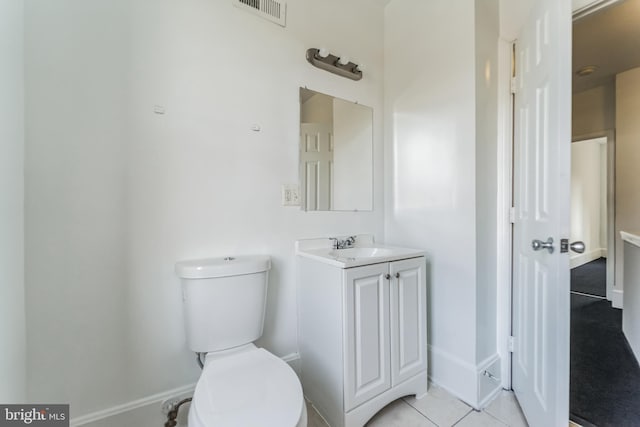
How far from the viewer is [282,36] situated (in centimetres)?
156

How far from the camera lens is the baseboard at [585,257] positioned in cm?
433

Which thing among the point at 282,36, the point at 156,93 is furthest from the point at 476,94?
the point at 156,93

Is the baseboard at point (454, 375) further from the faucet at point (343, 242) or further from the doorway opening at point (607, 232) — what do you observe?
the faucet at point (343, 242)

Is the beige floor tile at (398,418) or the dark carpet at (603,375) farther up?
the dark carpet at (603,375)

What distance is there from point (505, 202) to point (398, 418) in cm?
132

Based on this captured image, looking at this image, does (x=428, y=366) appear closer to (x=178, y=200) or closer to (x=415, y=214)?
(x=415, y=214)

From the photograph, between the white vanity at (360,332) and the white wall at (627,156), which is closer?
the white vanity at (360,332)

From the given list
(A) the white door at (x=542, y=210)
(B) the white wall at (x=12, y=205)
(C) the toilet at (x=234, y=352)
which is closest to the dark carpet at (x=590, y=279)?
(A) the white door at (x=542, y=210)

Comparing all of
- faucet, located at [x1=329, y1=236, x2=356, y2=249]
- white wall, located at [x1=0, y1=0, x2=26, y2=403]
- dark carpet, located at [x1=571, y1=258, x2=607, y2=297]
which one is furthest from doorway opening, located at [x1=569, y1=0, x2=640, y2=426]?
white wall, located at [x1=0, y1=0, x2=26, y2=403]

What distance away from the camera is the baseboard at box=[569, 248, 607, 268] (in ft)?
14.2

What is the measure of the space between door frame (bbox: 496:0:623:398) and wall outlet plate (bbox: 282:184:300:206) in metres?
1.19

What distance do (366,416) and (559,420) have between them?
0.75 m

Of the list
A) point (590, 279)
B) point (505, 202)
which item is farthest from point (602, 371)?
point (590, 279)

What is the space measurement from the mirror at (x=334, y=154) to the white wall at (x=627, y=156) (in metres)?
2.98
